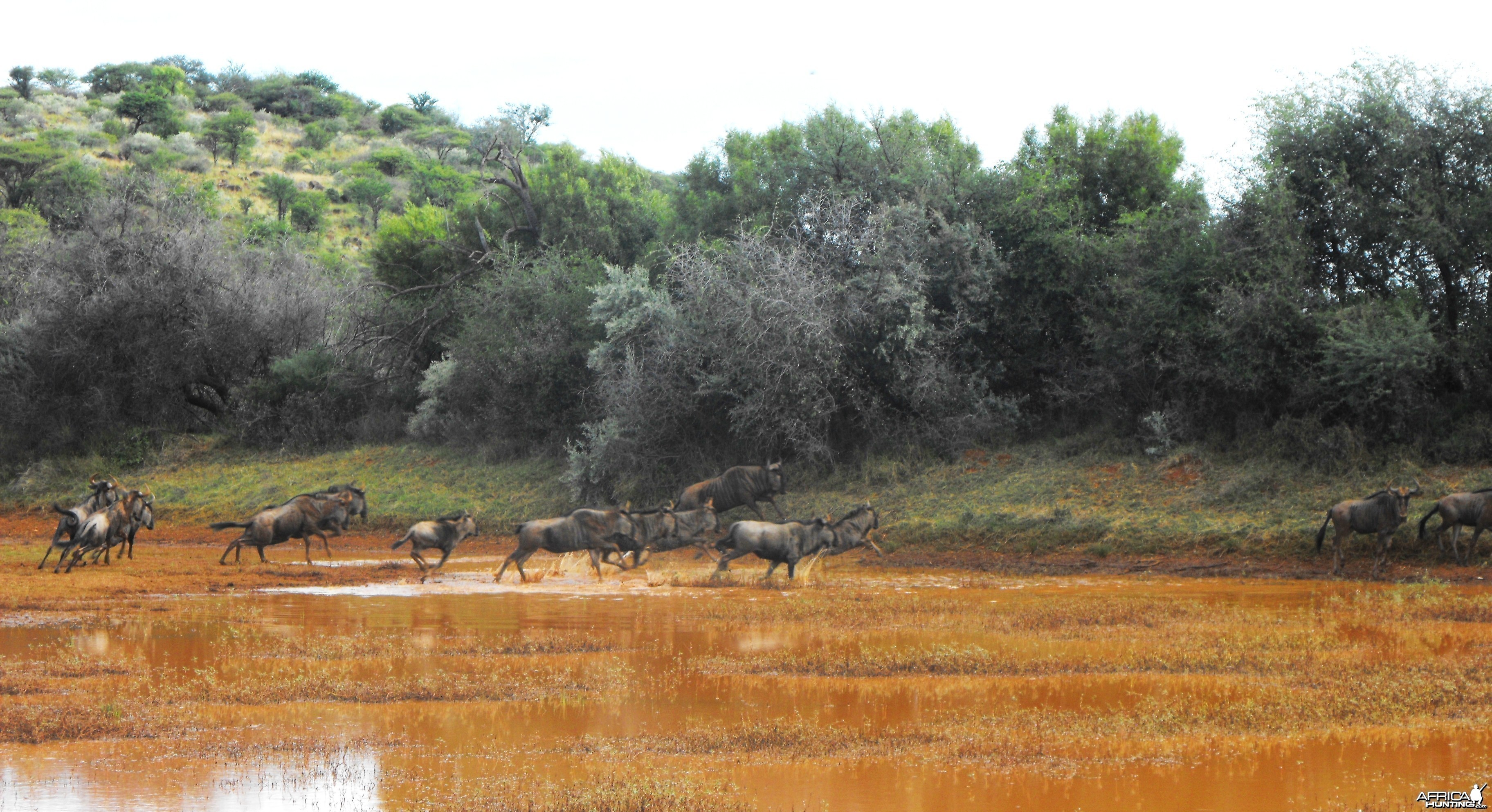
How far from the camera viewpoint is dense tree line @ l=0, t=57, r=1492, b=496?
853 inches

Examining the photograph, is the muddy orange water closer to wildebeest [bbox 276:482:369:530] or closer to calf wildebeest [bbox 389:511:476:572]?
calf wildebeest [bbox 389:511:476:572]

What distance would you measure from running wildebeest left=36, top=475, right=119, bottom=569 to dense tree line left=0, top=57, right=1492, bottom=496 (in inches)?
379

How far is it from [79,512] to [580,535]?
9.40 m

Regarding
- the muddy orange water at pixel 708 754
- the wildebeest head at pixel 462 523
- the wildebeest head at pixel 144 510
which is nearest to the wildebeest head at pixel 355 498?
the wildebeest head at pixel 462 523

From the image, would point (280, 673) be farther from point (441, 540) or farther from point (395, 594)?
point (441, 540)

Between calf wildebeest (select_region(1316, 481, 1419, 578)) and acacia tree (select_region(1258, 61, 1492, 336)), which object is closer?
calf wildebeest (select_region(1316, 481, 1419, 578))

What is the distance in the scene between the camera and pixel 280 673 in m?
10.6

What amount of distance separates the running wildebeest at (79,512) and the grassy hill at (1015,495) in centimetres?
681

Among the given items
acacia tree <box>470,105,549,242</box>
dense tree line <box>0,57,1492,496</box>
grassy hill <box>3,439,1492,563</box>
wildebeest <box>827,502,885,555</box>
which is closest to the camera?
wildebeest <box>827,502,885,555</box>

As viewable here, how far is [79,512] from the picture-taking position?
2147 cm

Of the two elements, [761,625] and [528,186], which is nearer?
[761,625]

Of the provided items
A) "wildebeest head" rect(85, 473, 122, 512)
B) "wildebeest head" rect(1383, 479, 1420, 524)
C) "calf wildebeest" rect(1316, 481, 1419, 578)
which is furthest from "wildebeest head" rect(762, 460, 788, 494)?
"wildebeest head" rect(85, 473, 122, 512)

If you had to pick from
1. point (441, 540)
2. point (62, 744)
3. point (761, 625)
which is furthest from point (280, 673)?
point (441, 540)

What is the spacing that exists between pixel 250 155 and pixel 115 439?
56.8 m
